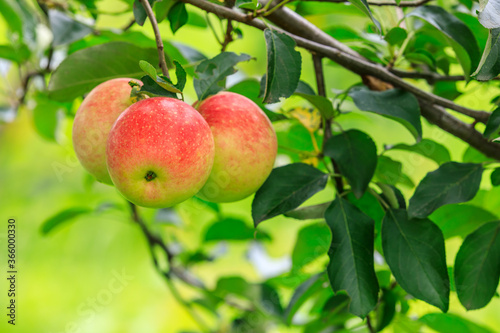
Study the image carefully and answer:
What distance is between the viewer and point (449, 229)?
0.88m

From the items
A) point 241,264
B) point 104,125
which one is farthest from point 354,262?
point 241,264

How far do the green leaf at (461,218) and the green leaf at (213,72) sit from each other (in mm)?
433

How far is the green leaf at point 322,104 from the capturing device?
0.79 metres

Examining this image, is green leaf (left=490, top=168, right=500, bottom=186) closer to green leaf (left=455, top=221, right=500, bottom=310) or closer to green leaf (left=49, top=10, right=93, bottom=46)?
green leaf (left=455, top=221, right=500, bottom=310)

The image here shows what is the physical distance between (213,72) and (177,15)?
0.14 m

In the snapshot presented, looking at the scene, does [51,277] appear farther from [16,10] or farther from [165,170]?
[165,170]

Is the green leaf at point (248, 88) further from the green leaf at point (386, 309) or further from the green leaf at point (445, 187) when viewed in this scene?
the green leaf at point (386, 309)

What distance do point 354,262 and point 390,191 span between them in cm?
14

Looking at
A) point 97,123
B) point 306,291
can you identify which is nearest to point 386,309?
point 306,291

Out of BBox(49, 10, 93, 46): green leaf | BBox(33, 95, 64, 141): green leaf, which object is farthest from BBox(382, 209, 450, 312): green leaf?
BBox(33, 95, 64, 141): green leaf

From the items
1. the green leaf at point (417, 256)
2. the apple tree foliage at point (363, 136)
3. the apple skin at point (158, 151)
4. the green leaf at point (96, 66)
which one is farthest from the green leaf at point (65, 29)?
the green leaf at point (417, 256)

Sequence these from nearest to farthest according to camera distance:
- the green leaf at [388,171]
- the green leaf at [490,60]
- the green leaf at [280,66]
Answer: the green leaf at [490,60]
the green leaf at [280,66]
the green leaf at [388,171]

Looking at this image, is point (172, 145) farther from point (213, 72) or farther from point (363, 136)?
point (363, 136)

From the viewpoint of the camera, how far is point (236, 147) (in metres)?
0.67
